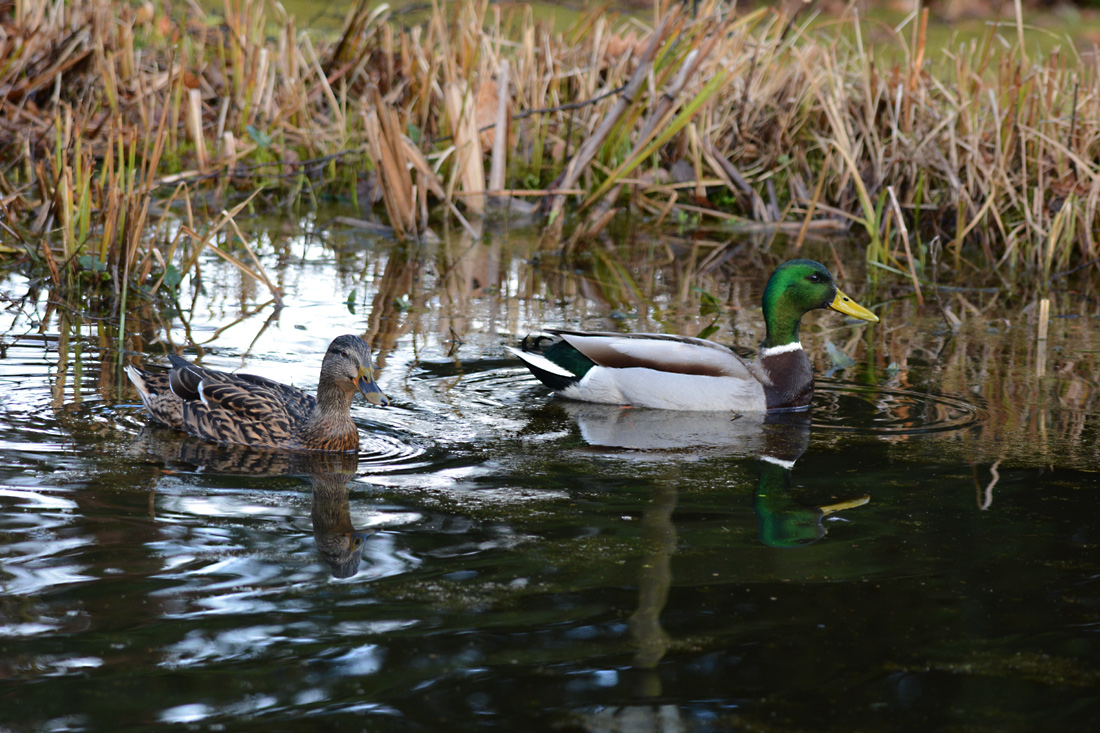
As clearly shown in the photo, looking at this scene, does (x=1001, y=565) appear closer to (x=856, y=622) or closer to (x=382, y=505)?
(x=856, y=622)

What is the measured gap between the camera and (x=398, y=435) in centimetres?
467

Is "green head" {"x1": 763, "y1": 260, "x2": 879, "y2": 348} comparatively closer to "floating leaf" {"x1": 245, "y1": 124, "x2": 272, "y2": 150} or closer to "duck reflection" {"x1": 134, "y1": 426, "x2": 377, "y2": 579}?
"duck reflection" {"x1": 134, "y1": 426, "x2": 377, "y2": 579}

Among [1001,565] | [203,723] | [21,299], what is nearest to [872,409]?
[1001,565]

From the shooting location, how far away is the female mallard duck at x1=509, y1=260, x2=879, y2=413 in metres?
5.41

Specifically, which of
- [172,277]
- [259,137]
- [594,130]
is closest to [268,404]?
[172,277]

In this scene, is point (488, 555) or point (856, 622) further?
point (488, 555)

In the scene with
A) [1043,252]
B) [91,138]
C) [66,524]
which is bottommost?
[66,524]

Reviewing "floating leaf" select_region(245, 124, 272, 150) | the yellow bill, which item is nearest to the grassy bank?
"floating leaf" select_region(245, 124, 272, 150)

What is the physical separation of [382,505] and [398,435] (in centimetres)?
84

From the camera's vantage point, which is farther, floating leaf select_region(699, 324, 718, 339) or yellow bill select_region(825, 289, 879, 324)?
floating leaf select_region(699, 324, 718, 339)

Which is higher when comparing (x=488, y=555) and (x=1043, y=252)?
(x=1043, y=252)

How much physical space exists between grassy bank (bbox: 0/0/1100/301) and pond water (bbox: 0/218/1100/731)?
2.29 meters

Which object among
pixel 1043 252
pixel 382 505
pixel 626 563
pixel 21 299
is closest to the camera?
pixel 626 563

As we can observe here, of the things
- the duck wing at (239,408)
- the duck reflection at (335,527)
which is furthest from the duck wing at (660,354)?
the duck reflection at (335,527)
